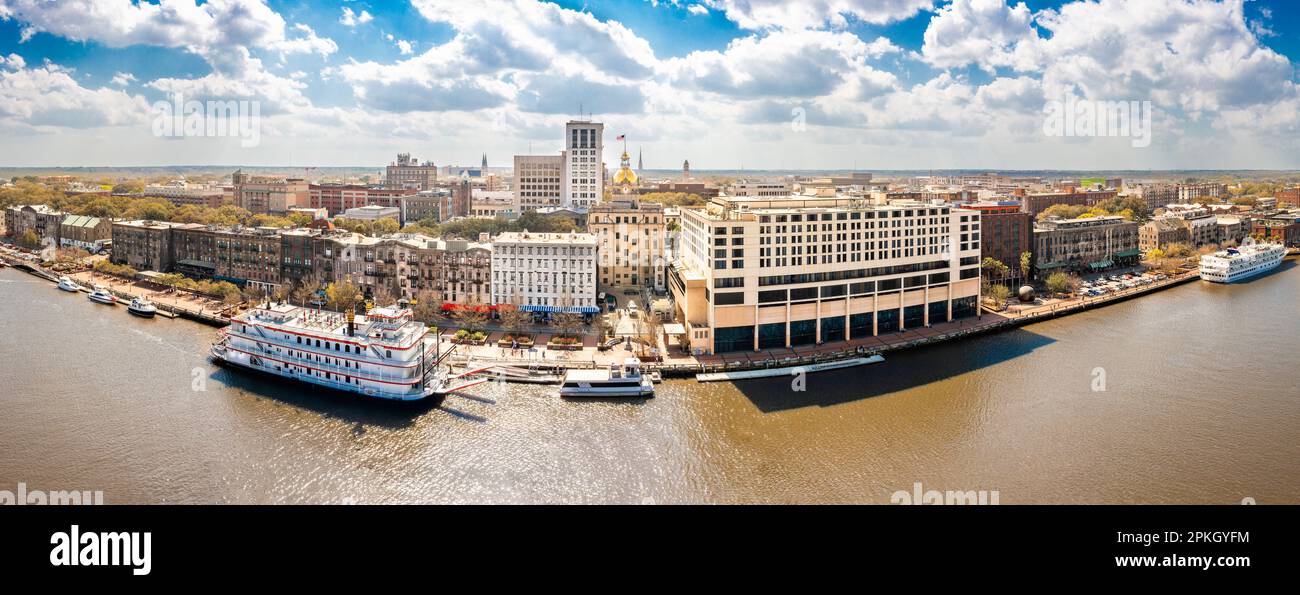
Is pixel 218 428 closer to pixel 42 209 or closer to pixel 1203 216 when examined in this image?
pixel 42 209

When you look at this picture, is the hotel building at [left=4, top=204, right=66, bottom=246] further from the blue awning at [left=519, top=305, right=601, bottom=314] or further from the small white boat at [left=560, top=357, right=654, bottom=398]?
the small white boat at [left=560, top=357, right=654, bottom=398]

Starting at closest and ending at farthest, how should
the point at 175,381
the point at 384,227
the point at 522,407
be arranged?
the point at 522,407
the point at 175,381
the point at 384,227

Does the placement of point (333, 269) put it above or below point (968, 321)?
above

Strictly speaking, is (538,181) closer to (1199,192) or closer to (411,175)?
(411,175)

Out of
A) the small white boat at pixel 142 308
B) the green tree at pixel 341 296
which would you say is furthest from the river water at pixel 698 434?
Answer: the green tree at pixel 341 296

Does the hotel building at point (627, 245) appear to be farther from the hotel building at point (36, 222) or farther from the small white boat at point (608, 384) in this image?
the hotel building at point (36, 222)

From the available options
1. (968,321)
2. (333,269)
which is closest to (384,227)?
(333,269)
